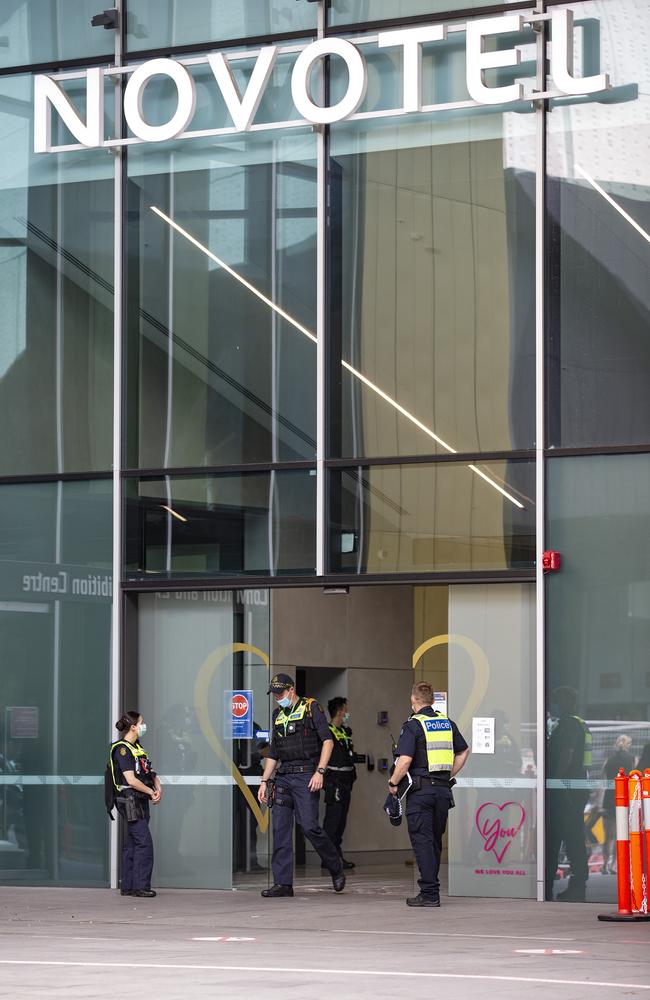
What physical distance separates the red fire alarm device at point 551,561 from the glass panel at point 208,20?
18.0 ft

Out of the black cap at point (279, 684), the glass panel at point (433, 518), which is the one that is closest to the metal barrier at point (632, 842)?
→ the glass panel at point (433, 518)

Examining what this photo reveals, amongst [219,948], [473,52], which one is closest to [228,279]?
[473,52]

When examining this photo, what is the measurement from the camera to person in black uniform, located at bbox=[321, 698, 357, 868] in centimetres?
1864

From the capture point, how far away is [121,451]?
656 inches

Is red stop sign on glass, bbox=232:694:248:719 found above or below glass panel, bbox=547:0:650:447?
below

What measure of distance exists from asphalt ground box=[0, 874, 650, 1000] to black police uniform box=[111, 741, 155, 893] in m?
0.28

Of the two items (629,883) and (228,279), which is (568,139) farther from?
(629,883)

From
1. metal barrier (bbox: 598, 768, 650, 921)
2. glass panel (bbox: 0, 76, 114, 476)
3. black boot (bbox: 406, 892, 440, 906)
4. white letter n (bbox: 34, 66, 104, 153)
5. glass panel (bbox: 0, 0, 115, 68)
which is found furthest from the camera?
glass panel (bbox: 0, 0, 115, 68)

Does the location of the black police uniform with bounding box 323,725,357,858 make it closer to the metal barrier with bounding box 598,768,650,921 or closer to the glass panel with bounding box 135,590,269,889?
the glass panel with bounding box 135,590,269,889

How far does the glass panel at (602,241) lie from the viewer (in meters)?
15.1

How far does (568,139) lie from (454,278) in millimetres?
1558

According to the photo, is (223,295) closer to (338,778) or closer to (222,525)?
(222,525)

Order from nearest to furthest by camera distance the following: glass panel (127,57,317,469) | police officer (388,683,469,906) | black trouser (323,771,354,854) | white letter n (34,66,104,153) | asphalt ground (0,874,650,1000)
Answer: asphalt ground (0,874,650,1000) < police officer (388,683,469,906) < glass panel (127,57,317,469) < white letter n (34,66,104,153) < black trouser (323,771,354,854)

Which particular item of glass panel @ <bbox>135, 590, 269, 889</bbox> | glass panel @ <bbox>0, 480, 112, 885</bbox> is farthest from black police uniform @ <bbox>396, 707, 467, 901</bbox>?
glass panel @ <bbox>0, 480, 112, 885</bbox>
